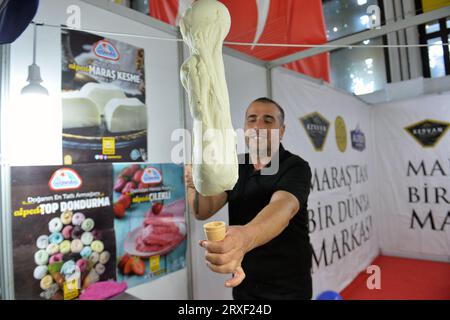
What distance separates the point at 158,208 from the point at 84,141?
0.27 meters

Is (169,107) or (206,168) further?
(169,107)

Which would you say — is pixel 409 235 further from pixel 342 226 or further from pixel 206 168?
pixel 206 168

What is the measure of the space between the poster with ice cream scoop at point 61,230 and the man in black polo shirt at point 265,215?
31cm

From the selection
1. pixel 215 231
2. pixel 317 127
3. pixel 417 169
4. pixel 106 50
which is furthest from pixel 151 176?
pixel 417 169

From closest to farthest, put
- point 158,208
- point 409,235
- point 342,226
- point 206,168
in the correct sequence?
1. point 206,168
2. point 158,208
3. point 409,235
4. point 342,226

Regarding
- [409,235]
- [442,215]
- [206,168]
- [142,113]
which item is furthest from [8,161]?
[409,235]

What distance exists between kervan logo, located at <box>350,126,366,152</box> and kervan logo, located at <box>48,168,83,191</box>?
653 millimetres

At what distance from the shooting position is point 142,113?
2.20ft

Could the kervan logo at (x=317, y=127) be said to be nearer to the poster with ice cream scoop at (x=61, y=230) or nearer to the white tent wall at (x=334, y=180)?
the white tent wall at (x=334, y=180)

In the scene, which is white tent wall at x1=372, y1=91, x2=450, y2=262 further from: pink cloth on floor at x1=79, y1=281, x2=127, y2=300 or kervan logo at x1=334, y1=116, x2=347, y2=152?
pink cloth on floor at x1=79, y1=281, x2=127, y2=300

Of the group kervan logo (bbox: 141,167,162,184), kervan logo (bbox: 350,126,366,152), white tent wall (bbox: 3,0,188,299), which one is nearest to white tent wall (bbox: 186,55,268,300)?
white tent wall (bbox: 3,0,188,299)

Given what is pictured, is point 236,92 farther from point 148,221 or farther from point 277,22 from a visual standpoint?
point 148,221

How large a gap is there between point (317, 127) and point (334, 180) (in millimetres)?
227

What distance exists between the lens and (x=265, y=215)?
28 cm
